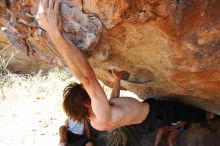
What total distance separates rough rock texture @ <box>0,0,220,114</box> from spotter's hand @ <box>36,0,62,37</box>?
2.8 inches

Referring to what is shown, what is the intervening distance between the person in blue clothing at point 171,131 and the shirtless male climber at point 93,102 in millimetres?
102

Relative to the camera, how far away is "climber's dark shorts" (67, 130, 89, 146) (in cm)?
485

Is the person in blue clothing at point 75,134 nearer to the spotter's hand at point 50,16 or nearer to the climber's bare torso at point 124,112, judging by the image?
the climber's bare torso at point 124,112

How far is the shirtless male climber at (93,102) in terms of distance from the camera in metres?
2.80

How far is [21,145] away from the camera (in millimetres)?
5281

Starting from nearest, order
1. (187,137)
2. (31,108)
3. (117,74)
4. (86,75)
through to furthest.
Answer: (86,75) < (117,74) < (187,137) < (31,108)

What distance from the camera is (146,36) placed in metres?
2.90

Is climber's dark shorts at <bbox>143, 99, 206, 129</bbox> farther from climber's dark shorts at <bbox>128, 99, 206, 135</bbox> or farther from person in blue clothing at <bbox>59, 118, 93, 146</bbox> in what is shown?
person in blue clothing at <bbox>59, 118, 93, 146</bbox>

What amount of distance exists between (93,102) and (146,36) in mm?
567

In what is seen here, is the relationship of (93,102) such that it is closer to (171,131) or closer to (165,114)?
(165,114)

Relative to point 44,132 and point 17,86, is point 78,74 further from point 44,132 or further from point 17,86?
point 17,86

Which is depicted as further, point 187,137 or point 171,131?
point 187,137

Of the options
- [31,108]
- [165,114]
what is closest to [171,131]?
[165,114]

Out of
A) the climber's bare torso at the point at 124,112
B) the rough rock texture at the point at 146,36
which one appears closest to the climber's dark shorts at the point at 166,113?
the climber's bare torso at the point at 124,112
